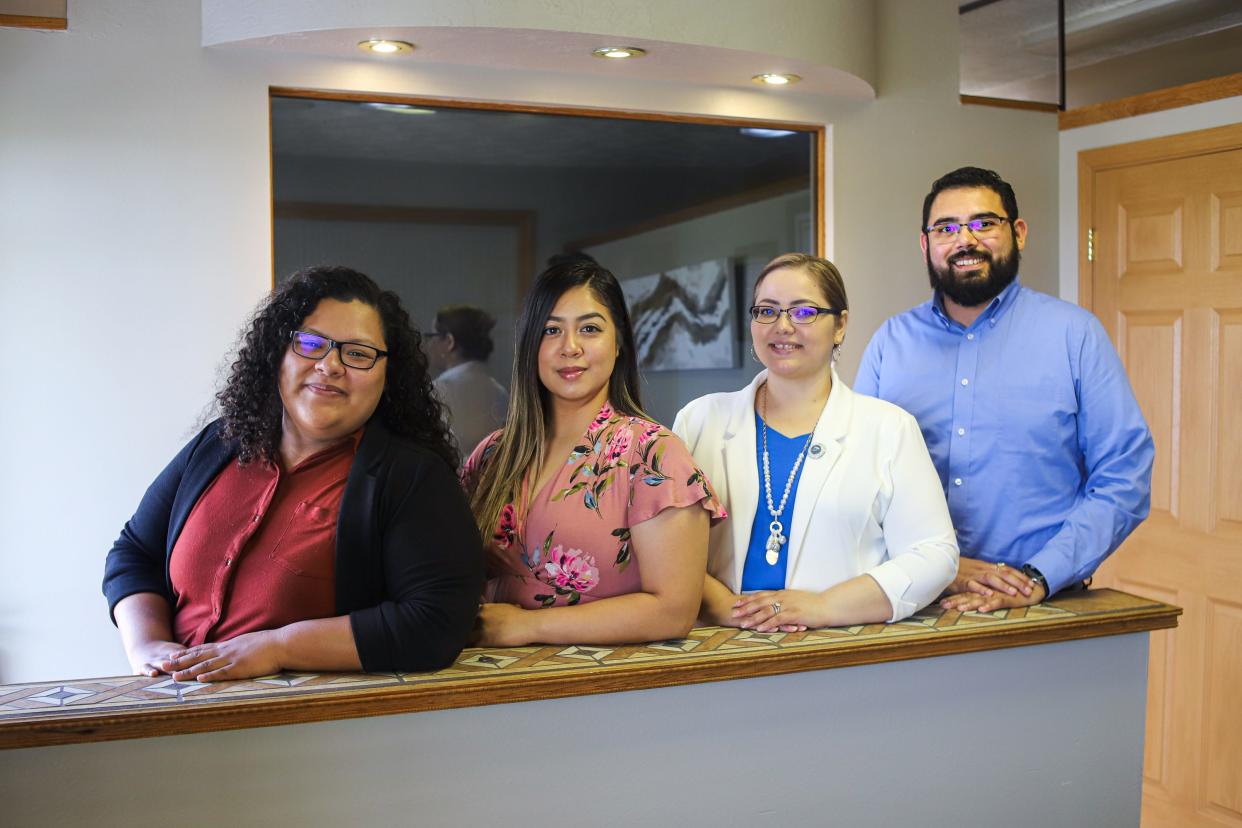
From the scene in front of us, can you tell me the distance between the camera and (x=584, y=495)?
1.94 m

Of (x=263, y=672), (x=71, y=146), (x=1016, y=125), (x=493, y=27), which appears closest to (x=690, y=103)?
(x=493, y=27)

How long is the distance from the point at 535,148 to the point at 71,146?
1.34 m

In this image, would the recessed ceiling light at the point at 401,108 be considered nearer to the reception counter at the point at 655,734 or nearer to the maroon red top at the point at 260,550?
the maroon red top at the point at 260,550

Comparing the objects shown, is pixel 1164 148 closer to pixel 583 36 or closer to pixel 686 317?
pixel 686 317

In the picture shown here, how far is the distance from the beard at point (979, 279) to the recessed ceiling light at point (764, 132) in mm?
1552

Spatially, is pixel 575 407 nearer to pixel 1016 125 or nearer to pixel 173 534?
pixel 173 534

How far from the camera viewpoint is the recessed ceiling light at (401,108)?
341cm

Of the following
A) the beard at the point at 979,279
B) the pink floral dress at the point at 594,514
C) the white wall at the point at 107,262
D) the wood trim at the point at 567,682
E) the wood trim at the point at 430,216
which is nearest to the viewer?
the wood trim at the point at 567,682

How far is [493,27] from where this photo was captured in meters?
2.99

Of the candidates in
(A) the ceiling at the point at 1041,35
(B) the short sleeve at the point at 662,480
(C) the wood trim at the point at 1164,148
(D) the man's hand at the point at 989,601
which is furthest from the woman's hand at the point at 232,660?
(A) the ceiling at the point at 1041,35

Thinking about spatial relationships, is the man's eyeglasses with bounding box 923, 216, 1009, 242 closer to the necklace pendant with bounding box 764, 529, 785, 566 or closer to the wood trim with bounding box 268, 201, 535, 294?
the necklace pendant with bounding box 764, 529, 785, 566

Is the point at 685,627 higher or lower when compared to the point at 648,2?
lower

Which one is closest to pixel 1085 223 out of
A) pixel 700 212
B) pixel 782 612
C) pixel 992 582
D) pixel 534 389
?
pixel 700 212

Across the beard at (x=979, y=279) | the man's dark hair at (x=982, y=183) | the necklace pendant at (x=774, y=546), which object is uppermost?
the man's dark hair at (x=982, y=183)
